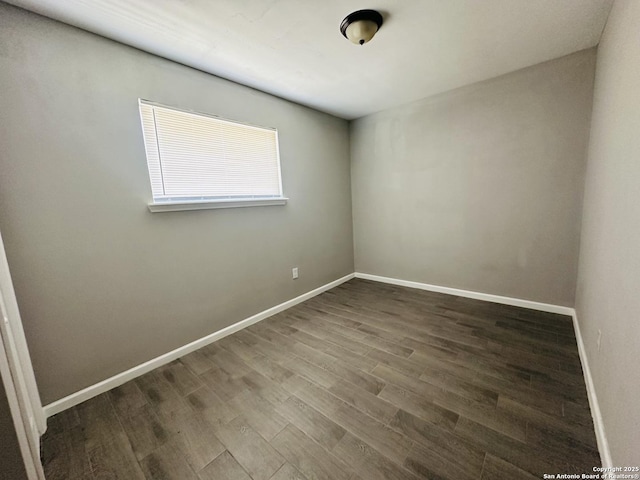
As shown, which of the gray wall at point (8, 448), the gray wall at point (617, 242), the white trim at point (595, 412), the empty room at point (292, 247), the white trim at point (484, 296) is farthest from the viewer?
the white trim at point (484, 296)

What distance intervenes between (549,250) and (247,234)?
3.07 metres

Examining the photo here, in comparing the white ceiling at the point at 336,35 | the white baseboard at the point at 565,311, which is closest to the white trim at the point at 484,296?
the white baseboard at the point at 565,311

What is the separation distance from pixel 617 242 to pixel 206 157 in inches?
109

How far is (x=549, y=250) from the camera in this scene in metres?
2.43

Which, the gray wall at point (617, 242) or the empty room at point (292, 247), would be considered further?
the empty room at point (292, 247)

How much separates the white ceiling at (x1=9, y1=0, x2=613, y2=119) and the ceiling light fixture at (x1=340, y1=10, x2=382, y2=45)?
0.04m

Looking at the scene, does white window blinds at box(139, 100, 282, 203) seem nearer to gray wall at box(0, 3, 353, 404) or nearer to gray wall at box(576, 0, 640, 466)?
gray wall at box(0, 3, 353, 404)

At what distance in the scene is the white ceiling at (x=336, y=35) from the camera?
1.46 metres

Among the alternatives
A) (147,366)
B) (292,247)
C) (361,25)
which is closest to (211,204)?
(292,247)

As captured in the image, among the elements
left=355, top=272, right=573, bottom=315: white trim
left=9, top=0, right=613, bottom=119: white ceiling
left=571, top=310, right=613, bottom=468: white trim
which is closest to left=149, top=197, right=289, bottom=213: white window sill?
left=9, top=0, right=613, bottom=119: white ceiling

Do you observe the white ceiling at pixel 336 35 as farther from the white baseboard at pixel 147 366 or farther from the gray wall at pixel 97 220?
the white baseboard at pixel 147 366

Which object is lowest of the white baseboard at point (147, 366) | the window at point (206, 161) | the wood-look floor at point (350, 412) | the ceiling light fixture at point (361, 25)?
the wood-look floor at point (350, 412)

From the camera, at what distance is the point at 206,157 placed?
2184 millimetres

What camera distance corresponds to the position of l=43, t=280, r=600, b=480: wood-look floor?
1.14 metres
